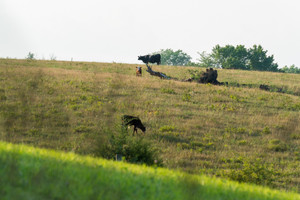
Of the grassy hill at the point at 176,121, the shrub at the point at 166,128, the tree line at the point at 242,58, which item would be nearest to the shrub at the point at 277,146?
the grassy hill at the point at 176,121

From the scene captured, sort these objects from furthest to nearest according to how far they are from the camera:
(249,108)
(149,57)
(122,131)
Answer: (149,57)
(249,108)
(122,131)

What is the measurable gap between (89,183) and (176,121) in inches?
702

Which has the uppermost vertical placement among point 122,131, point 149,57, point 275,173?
point 149,57

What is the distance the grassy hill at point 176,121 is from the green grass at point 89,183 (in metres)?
4.86

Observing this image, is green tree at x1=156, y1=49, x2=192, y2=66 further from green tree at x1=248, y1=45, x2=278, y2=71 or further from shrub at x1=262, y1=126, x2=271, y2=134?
shrub at x1=262, y1=126, x2=271, y2=134

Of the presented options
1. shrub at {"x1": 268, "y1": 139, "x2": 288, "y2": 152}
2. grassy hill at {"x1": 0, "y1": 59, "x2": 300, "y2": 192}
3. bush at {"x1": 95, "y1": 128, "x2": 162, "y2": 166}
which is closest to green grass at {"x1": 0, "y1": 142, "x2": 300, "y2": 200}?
grassy hill at {"x1": 0, "y1": 59, "x2": 300, "y2": 192}

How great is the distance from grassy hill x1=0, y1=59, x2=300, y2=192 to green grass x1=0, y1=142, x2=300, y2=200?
191 inches

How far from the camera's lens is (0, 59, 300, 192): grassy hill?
54.5 ft

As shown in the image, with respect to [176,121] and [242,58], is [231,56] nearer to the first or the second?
[242,58]

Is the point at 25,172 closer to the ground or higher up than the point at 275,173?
higher up

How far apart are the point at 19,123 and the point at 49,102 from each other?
5.31 m

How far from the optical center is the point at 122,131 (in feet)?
44.8

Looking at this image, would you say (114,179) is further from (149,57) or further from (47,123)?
(149,57)

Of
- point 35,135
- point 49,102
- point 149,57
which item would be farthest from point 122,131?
point 149,57
